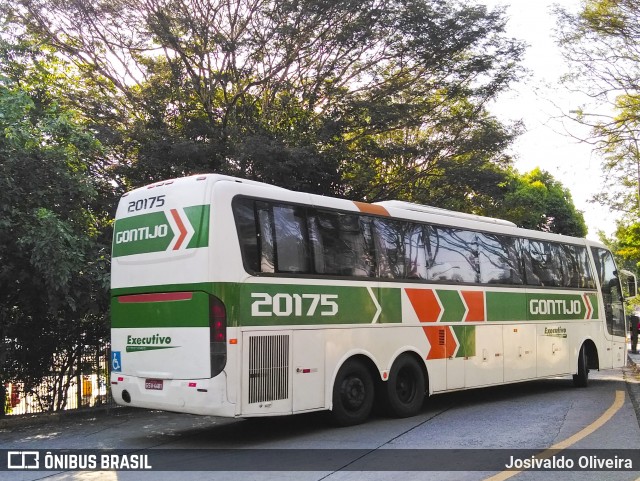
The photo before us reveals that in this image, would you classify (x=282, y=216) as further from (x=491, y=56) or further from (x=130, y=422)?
(x=491, y=56)

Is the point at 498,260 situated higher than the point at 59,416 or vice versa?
the point at 498,260

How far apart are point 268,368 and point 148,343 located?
5.35 feet

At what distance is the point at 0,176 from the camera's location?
9859mm

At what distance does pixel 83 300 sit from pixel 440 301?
19.7 feet

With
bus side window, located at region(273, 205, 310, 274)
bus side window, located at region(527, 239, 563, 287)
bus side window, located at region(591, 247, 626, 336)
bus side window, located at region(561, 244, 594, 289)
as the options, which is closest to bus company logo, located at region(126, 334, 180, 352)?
bus side window, located at region(273, 205, 310, 274)

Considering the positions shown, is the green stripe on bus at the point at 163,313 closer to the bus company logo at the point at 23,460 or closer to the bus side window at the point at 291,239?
the bus side window at the point at 291,239

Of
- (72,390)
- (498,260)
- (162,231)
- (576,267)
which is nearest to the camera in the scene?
(162,231)

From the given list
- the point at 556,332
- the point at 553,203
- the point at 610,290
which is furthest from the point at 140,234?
the point at 553,203

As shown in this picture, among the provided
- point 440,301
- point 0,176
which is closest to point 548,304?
point 440,301

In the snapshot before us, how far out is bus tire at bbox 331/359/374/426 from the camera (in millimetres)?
9250

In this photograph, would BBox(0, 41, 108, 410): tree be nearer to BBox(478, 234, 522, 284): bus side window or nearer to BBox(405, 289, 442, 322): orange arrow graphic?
BBox(405, 289, 442, 322): orange arrow graphic

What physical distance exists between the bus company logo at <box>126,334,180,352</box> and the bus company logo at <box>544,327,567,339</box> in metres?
8.46

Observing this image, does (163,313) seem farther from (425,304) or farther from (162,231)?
(425,304)

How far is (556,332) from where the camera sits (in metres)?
14.0
